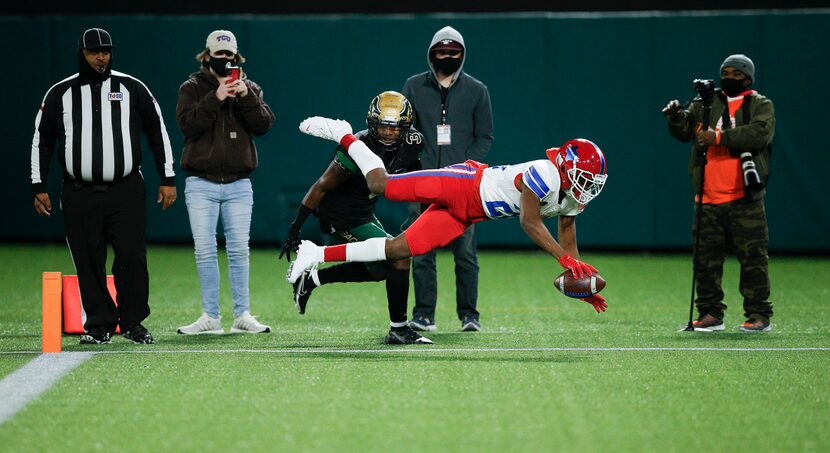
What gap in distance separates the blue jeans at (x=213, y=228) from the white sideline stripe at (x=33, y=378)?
126 cm

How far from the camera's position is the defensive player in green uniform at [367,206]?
7449 millimetres

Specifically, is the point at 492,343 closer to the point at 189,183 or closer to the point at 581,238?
the point at 189,183

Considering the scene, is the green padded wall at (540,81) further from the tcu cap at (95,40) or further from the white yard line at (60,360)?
the white yard line at (60,360)

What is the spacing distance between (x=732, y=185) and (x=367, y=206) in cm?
256

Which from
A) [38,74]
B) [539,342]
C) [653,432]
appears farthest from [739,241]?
[38,74]

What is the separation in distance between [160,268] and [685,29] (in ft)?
21.9

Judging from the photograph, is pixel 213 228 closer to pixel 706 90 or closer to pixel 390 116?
pixel 390 116

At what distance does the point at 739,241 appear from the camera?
825cm

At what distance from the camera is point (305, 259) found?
745cm

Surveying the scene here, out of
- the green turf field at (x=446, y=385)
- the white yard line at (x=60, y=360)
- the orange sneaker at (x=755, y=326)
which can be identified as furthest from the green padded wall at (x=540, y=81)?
the white yard line at (x=60, y=360)

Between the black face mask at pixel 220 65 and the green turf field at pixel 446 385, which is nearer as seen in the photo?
the green turf field at pixel 446 385

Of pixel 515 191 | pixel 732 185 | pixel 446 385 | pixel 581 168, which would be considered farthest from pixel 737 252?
pixel 446 385

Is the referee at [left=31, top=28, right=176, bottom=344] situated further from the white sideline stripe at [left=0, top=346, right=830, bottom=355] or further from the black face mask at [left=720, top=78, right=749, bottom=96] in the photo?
the black face mask at [left=720, top=78, right=749, bottom=96]

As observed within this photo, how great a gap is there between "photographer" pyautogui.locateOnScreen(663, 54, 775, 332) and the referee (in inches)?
143
